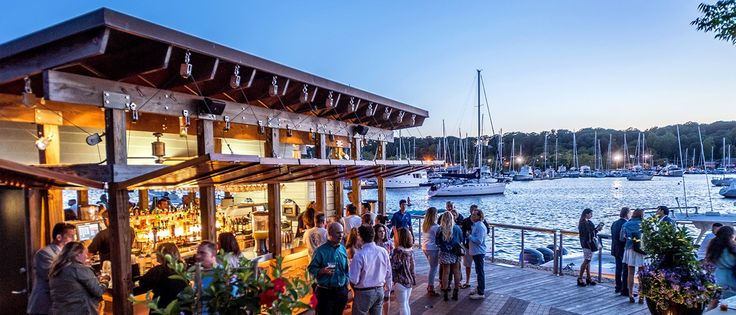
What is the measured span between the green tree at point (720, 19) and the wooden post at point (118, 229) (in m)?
7.77

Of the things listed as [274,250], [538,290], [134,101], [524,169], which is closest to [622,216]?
[538,290]

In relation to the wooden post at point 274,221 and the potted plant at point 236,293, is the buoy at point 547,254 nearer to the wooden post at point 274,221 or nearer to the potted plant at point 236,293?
the wooden post at point 274,221

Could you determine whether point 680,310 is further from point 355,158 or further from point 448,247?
point 355,158

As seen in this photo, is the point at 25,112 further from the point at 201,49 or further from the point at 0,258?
the point at 201,49

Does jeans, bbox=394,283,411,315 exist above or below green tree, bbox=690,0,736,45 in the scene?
below

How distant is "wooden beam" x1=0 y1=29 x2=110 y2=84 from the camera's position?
4328 millimetres

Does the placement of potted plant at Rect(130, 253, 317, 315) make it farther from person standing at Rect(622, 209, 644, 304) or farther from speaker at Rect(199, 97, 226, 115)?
person standing at Rect(622, 209, 644, 304)

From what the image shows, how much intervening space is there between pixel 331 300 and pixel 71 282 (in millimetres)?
2335

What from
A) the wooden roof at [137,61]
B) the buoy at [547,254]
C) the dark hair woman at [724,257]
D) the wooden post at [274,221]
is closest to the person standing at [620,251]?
the dark hair woman at [724,257]

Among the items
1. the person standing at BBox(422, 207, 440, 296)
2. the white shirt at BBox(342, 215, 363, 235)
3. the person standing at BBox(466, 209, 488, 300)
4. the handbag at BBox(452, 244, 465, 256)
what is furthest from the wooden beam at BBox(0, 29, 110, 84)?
the person standing at BBox(466, 209, 488, 300)

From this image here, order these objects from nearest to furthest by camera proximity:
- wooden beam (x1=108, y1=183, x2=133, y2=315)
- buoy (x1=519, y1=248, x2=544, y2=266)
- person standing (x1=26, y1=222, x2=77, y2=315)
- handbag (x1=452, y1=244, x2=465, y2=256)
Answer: person standing (x1=26, y1=222, x2=77, y2=315) < wooden beam (x1=108, y1=183, x2=133, y2=315) < handbag (x1=452, y1=244, x2=465, y2=256) < buoy (x1=519, y1=248, x2=544, y2=266)

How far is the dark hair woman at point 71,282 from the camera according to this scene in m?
3.74

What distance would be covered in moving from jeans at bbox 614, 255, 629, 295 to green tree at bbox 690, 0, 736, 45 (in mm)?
3515

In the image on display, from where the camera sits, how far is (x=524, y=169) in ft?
283
